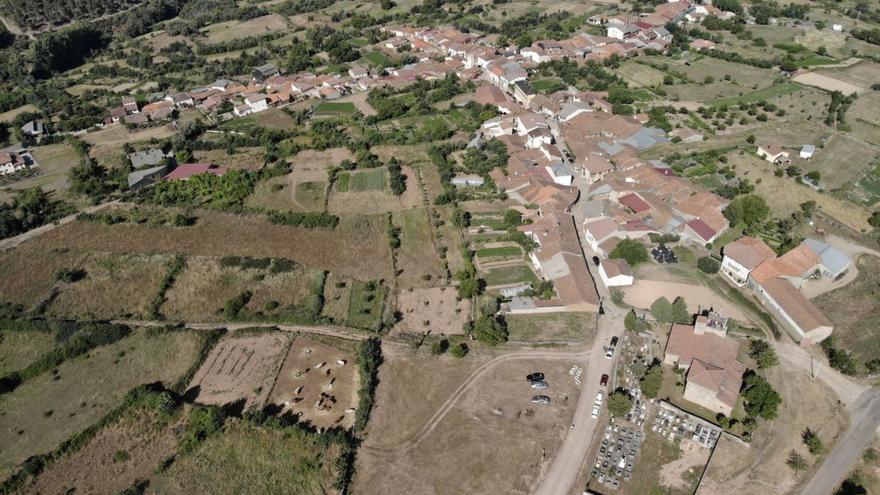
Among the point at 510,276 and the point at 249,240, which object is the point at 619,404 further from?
the point at 249,240

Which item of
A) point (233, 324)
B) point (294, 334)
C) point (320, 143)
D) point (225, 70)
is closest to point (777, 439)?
point (294, 334)

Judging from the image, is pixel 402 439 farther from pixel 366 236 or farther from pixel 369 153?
pixel 369 153

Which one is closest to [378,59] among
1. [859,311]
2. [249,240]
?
[249,240]

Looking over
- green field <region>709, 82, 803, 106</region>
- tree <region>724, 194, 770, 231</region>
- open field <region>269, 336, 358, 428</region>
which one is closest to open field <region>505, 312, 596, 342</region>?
open field <region>269, 336, 358, 428</region>

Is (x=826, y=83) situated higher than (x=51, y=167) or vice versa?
(x=51, y=167)

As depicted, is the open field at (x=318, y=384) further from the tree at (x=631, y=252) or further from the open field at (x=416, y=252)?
the tree at (x=631, y=252)
